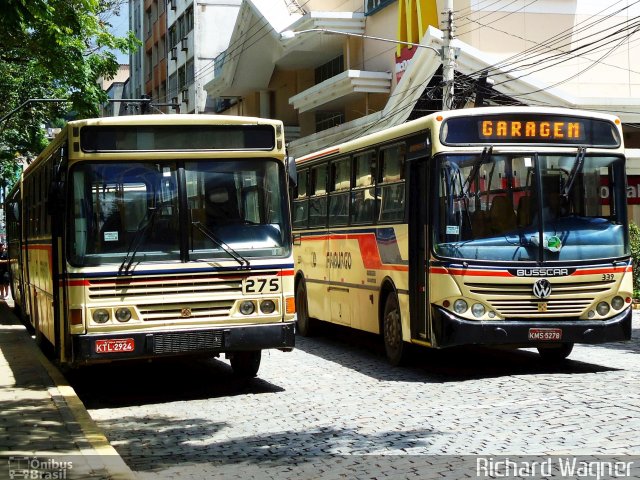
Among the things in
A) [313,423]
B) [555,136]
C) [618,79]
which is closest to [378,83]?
[618,79]

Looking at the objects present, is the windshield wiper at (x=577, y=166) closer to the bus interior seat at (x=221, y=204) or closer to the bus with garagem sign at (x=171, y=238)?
the bus with garagem sign at (x=171, y=238)

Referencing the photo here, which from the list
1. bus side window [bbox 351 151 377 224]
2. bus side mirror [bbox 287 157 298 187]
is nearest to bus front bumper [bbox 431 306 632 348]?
bus side mirror [bbox 287 157 298 187]

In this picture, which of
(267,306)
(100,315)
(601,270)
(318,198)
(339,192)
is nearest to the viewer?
(100,315)

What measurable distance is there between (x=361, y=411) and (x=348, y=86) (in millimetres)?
25249

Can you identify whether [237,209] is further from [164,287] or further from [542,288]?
[542,288]

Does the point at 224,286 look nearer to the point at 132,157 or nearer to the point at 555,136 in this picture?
the point at 132,157

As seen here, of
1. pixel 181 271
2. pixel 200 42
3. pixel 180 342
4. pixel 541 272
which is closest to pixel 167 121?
pixel 181 271

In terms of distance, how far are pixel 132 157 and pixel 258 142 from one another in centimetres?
138

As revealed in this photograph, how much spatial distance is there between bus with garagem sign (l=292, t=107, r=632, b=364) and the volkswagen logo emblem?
0.01 m

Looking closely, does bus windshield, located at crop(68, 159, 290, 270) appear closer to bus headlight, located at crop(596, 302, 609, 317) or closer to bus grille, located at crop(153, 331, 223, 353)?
bus grille, located at crop(153, 331, 223, 353)

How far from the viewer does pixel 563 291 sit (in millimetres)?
11961

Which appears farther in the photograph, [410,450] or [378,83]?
[378,83]

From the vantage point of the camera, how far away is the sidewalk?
7066 millimetres

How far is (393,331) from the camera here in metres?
13.5
